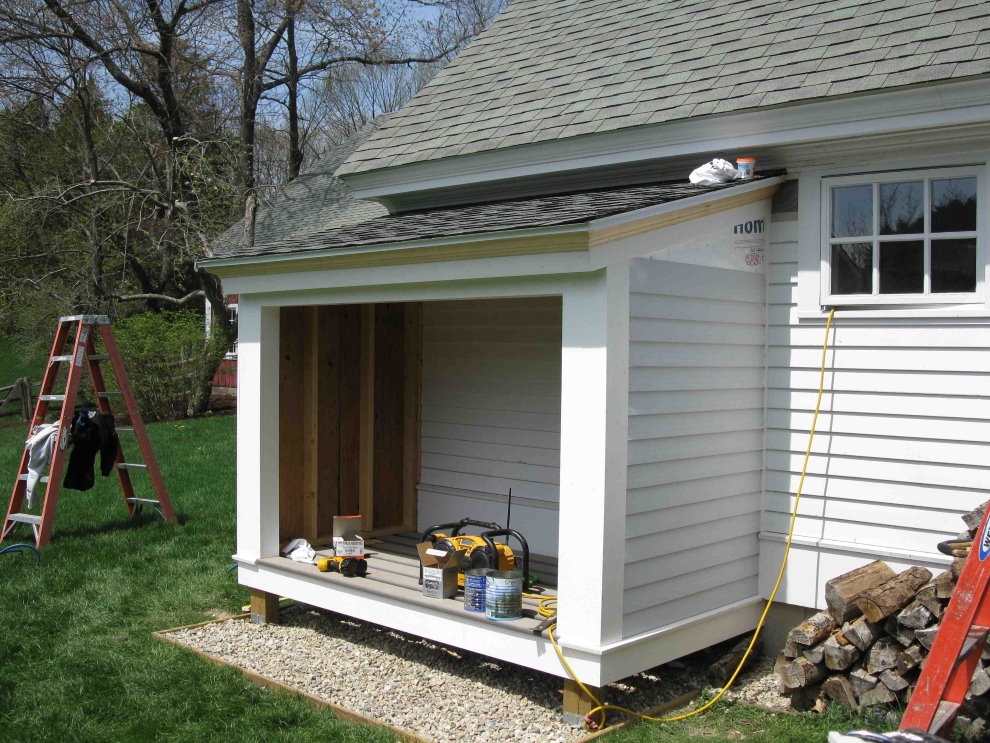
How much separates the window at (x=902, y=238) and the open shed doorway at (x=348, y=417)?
3585mm

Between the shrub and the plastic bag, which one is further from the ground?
the plastic bag

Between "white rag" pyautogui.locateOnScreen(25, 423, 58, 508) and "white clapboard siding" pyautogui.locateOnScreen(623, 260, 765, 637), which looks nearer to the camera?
"white clapboard siding" pyautogui.locateOnScreen(623, 260, 765, 637)

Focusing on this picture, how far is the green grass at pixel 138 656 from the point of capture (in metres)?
4.96

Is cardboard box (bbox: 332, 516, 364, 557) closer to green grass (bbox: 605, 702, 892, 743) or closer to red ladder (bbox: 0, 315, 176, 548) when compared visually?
green grass (bbox: 605, 702, 892, 743)

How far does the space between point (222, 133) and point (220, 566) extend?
1709cm

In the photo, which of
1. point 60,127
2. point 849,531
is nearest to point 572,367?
point 849,531

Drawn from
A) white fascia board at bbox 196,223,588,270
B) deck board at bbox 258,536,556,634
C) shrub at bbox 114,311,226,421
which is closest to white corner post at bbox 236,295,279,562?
deck board at bbox 258,536,556,634

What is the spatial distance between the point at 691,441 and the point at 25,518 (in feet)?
21.1

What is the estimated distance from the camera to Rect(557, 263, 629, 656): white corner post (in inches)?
192

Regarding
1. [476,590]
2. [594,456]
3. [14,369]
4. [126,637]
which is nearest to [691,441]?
[594,456]

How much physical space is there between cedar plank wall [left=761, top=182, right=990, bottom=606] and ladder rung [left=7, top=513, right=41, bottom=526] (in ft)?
21.0

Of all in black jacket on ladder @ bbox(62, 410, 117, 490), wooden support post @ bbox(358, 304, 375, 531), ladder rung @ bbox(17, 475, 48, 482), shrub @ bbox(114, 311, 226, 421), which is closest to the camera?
wooden support post @ bbox(358, 304, 375, 531)

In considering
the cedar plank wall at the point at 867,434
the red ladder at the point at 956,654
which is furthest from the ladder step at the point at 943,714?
the cedar plank wall at the point at 867,434

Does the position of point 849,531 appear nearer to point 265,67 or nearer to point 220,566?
point 220,566
